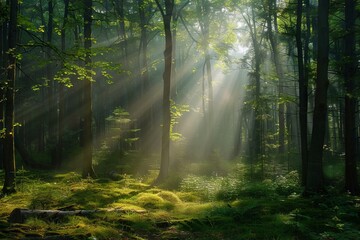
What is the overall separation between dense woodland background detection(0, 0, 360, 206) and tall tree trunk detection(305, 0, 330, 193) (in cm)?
4

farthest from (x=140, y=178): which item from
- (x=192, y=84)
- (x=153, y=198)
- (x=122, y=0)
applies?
(x=192, y=84)

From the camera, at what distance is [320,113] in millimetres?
11664

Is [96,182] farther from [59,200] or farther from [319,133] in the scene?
[319,133]

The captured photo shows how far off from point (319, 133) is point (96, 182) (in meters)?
9.67

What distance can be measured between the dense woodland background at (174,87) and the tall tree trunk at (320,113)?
1.4 inches

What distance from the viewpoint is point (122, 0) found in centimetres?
2627

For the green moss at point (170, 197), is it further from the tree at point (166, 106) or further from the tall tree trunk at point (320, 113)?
the tall tree trunk at point (320, 113)

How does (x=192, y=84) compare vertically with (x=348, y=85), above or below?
above

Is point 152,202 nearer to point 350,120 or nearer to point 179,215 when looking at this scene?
point 179,215

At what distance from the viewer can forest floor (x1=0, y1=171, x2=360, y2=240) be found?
701 cm

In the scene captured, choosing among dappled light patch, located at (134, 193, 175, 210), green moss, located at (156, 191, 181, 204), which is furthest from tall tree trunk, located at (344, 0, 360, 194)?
dappled light patch, located at (134, 193, 175, 210)

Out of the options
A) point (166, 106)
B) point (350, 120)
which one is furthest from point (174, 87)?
point (350, 120)

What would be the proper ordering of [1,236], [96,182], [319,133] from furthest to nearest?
[96,182] → [319,133] → [1,236]

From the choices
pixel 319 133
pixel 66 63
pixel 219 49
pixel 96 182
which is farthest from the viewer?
pixel 219 49
